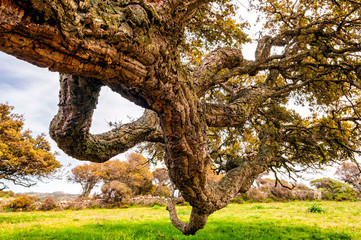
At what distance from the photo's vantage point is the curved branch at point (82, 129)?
3324mm

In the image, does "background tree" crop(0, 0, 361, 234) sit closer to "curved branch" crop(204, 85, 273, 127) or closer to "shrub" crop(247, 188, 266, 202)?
"curved branch" crop(204, 85, 273, 127)

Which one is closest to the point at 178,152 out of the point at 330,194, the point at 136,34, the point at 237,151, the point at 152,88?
the point at 152,88

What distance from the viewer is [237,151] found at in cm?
1029

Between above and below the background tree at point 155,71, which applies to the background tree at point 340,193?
below

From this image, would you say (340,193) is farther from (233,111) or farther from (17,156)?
(17,156)

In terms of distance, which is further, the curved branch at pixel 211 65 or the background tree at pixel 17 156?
the background tree at pixel 17 156

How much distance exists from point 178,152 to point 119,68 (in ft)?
5.11

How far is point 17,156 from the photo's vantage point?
12.6 m

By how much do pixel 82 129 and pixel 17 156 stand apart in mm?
13090

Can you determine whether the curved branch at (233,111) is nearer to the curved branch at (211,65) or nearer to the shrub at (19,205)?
the curved branch at (211,65)

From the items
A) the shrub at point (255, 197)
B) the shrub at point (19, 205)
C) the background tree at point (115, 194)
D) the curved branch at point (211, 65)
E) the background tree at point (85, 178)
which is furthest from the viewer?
the background tree at point (85, 178)

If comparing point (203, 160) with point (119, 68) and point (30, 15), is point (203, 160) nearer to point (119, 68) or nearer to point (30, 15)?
point (119, 68)

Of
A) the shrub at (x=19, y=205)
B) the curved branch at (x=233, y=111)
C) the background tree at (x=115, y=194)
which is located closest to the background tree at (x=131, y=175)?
the background tree at (x=115, y=194)

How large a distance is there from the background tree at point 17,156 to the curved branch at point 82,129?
11.5 metres
